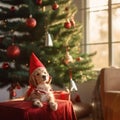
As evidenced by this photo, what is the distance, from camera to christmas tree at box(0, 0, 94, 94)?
291 cm

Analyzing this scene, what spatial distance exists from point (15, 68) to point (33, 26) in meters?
0.47

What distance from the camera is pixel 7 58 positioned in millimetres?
2963

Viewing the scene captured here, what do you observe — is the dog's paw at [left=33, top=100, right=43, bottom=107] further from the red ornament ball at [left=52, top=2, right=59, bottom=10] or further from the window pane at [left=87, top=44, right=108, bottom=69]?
the window pane at [left=87, top=44, right=108, bottom=69]

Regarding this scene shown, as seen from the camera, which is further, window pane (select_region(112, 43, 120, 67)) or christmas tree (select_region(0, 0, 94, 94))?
window pane (select_region(112, 43, 120, 67))

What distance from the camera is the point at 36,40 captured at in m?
3.03

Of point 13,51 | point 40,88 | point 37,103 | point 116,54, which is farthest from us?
point 116,54

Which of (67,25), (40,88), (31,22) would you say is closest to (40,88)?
(40,88)

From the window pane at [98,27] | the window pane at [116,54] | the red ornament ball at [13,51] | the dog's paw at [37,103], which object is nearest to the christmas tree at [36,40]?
the red ornament ball at [13,51]

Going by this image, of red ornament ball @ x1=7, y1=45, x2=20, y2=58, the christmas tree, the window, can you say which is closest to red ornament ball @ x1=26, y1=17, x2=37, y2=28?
the christmas tree

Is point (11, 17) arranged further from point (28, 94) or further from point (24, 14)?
point (28, 94)

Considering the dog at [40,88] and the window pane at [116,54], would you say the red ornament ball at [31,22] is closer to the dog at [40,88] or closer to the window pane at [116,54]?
the dog at [40,88]

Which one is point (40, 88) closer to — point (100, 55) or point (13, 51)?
point (13, 51)

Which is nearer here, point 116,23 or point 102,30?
point 116,23

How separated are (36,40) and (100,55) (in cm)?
144
